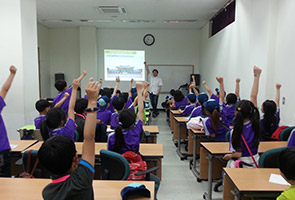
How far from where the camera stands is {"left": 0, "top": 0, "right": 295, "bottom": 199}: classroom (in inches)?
145

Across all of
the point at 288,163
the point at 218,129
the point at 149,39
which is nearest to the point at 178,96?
the point at 218,129

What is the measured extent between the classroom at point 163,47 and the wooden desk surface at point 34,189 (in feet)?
0.32

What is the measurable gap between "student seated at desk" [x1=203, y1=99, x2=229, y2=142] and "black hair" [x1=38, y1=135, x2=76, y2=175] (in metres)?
2.53

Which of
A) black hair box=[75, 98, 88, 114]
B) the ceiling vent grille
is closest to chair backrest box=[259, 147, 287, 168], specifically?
black hair box=[75, 98, 88, 114]

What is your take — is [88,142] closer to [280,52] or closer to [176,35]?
[280,52]

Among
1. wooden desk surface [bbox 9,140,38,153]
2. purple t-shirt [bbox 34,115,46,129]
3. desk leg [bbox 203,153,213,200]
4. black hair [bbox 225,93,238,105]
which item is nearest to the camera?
wooden desk surface [bbox 9,140,38,153]

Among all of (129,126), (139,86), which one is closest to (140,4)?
(139,86)

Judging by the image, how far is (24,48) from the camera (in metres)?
4.43

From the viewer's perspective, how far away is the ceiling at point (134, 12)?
6016mm

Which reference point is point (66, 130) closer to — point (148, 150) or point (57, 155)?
point (148, 150)

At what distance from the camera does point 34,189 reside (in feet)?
5.16

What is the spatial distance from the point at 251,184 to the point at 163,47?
27.6ft

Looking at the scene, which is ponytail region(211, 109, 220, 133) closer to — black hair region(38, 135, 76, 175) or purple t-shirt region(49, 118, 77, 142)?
purple t-shirt region(49, 118, 77, 142)

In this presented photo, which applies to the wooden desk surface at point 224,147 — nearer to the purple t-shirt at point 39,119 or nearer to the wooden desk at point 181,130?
the wooden desk at point 181,130
